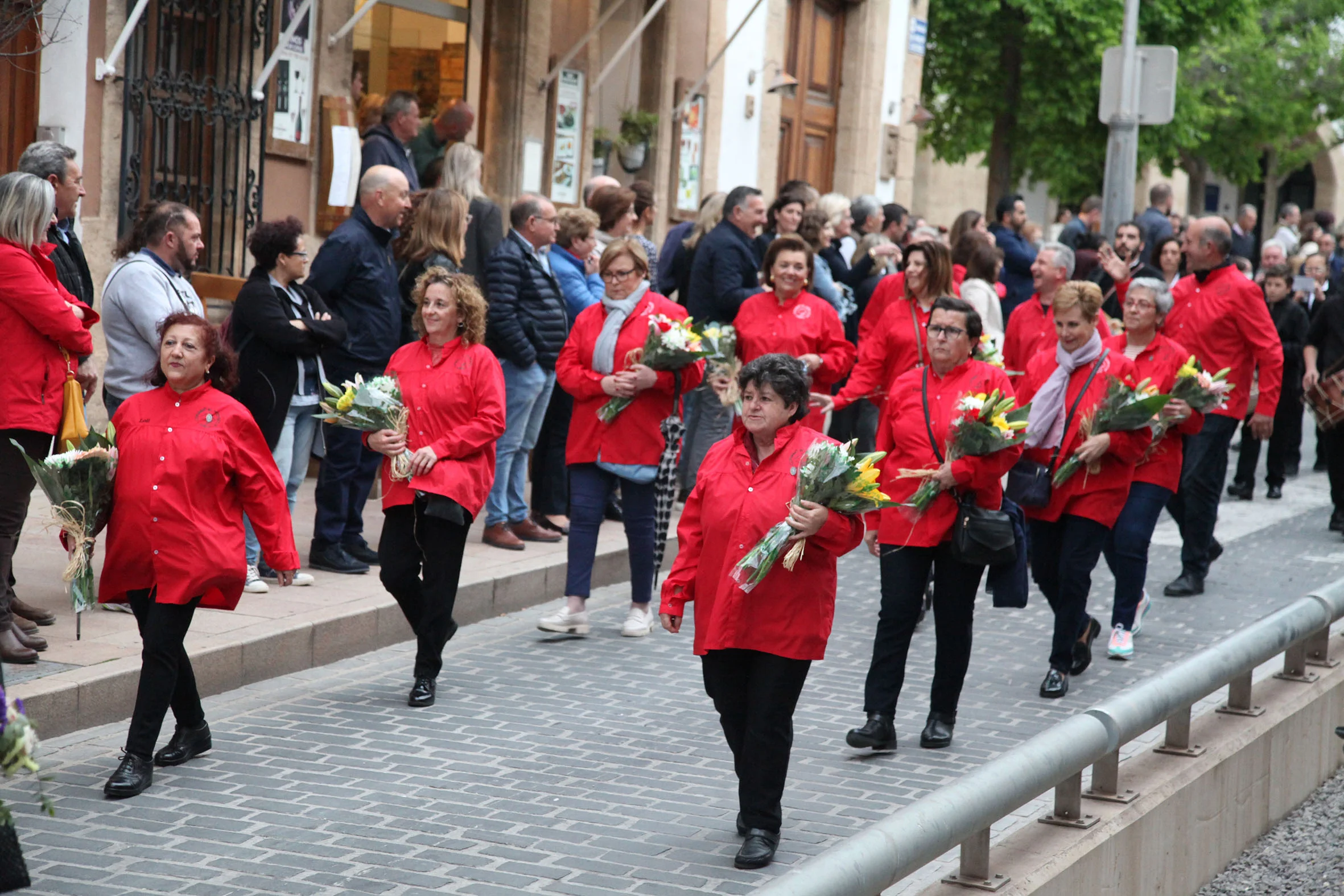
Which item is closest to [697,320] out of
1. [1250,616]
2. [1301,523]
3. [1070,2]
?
[1250,616]

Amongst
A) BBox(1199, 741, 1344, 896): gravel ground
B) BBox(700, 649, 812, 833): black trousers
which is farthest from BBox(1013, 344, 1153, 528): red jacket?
BBox(700, 649, 812, 833): black trousers

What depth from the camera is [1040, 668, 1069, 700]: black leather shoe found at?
8.11 meters

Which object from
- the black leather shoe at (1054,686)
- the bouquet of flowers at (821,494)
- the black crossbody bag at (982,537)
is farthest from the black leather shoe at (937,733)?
the bouquet of flowers at (821,494)

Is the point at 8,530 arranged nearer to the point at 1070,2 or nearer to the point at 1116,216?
the point at 1116,216

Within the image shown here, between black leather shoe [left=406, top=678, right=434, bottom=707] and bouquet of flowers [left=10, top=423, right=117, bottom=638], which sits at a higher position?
bouquet of flowers [left=10, top=423, right=117, bottom=638]

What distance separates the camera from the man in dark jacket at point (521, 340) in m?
10.2

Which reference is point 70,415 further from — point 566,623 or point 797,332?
point 797,332

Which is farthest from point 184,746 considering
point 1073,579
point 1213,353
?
point 1213,353

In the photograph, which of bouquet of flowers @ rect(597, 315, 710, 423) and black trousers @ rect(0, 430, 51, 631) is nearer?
black trousers @ rect(0, 430, 51, 631)

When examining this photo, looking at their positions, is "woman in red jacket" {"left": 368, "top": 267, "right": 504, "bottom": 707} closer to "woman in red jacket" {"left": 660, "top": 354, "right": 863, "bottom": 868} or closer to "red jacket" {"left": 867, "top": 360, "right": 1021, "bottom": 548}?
"red jacket" {"left": 867, "top": 360, "right": 1021, "bottom": 548}

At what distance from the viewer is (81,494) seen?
6113 millimetres

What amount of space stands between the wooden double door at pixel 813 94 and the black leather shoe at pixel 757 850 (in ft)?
50.6

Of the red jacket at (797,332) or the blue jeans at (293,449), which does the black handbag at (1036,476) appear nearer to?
the red jacket at (797,332)

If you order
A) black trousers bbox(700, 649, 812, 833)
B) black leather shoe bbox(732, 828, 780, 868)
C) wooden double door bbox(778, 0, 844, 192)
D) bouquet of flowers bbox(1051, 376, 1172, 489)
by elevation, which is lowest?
black leather shoe bbox(732, 828, 780, 868)
